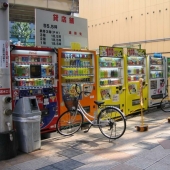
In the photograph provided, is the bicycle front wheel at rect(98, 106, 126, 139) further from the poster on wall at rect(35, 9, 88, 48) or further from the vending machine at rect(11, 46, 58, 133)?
the poster on wall at rect(35, 9, 88, 48)

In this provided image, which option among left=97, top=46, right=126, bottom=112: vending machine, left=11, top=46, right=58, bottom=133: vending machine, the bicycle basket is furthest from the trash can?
left=97, top=46, right=126, bottom=112: vending machine

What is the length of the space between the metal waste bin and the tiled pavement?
0.19 metres

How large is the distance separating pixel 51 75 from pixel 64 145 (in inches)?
76.1

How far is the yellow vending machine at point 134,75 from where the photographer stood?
8852 mm

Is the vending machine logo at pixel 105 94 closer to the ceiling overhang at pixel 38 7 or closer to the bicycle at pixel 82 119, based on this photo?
the bicycle at pixel 82 119

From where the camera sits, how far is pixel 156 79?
33.4 feet

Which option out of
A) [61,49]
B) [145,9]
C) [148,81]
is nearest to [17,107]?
[61,49]

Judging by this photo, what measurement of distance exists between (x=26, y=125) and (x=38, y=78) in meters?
1.56

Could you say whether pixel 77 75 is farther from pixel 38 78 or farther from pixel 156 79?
pixel 156 79

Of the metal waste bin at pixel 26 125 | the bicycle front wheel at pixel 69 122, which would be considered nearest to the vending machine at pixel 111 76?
the bicycle front wheel at pixel 69 122

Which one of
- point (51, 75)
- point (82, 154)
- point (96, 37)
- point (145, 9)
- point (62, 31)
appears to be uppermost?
point (145, 9)

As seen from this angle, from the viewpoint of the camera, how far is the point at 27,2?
1644 centimetres

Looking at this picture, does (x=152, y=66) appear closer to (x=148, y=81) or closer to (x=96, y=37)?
(x=148, y=81)

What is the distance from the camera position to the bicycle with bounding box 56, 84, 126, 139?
605 cm
